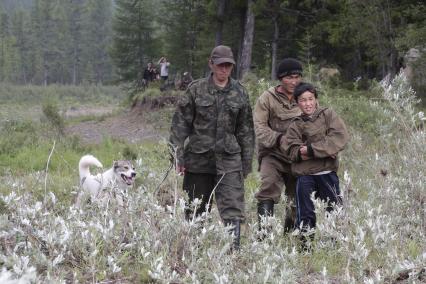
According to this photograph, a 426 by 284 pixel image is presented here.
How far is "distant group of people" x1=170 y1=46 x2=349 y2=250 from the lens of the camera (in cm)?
502

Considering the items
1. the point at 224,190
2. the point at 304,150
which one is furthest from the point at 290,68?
the point at 224,190

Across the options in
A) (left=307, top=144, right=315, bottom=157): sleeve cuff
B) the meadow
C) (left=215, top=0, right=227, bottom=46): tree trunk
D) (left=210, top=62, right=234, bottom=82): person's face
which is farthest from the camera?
(left=215, top=0, right=227, bottom=46): tree trunk

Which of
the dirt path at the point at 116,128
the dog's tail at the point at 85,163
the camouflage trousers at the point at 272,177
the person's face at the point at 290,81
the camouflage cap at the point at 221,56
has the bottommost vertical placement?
the dirt path at the point at 116,128

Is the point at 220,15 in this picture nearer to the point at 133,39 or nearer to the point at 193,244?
the point at 133,39

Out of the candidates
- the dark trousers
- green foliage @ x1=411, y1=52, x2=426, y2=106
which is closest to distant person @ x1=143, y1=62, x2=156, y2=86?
green foliage @ x1=411, y1=52, x2=426, y2=106

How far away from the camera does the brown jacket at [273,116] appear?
212 inches

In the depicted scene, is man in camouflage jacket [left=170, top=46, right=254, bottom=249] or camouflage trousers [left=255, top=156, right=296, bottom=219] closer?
man in camouflage jacket [left=170, top=46, right=254, bottom=249]

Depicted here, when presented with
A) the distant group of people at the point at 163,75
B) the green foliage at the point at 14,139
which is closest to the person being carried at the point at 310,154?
→ the green foliage at the point at 14,139

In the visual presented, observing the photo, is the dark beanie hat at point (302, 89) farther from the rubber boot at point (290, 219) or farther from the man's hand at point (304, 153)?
the rubber boot at point (290, 219)

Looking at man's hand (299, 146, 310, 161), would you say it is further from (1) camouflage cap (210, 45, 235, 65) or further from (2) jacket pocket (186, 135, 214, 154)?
(1) camouflage cap (210, 45, 235, 65)

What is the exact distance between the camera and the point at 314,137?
504cm

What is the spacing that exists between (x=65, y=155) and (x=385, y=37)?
1157cm

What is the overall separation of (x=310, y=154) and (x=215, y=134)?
90cm

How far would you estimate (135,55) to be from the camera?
4128 centimetres
